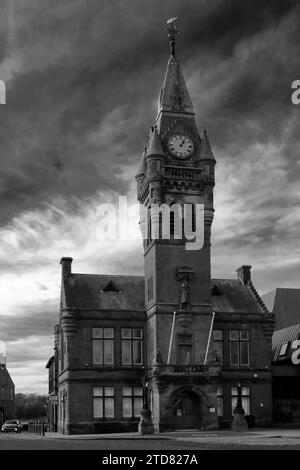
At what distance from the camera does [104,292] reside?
229ft

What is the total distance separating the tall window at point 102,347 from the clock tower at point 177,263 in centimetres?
324

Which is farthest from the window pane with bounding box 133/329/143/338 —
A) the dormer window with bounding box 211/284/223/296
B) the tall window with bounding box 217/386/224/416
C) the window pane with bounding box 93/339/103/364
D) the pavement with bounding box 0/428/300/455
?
the pavement with bounding box 0/428/300/455

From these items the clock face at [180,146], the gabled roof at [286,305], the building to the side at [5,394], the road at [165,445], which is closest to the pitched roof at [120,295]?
the clock face at [180,146]

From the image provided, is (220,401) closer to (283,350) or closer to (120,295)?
(283,350)

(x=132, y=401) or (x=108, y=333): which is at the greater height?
(x=108, y=333)

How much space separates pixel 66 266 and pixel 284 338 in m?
24.0

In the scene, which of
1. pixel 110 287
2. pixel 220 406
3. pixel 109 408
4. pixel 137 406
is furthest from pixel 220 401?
pixel 110 287

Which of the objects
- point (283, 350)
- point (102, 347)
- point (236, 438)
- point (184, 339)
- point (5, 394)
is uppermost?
point (184, 339)

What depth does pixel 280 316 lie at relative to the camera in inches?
3533

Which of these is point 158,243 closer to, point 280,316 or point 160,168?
point 160,168

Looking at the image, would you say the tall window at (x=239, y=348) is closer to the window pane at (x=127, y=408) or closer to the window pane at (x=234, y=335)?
the window pane at (x=234, y=335)
